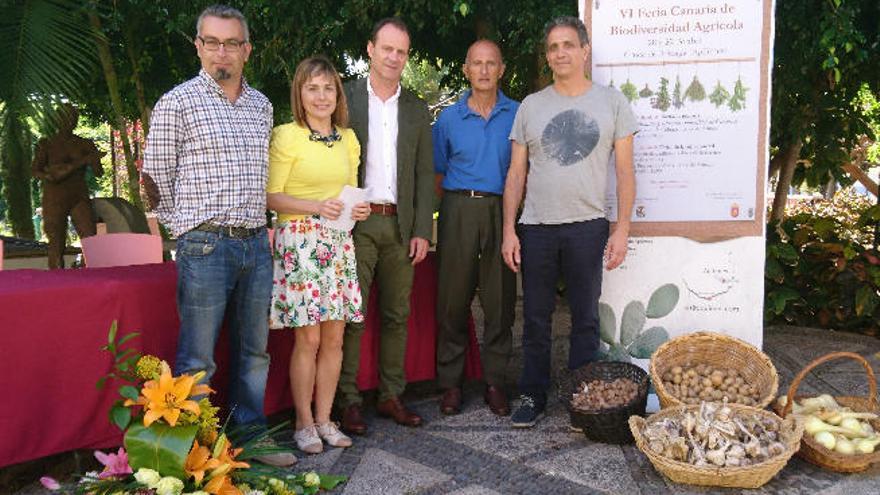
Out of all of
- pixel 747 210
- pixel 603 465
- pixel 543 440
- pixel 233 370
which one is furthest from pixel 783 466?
pixel 233 370

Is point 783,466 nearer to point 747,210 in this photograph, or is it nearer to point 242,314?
point 747,210

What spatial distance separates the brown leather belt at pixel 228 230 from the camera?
3.00 metres

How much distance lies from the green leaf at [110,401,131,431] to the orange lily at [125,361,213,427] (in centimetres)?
3

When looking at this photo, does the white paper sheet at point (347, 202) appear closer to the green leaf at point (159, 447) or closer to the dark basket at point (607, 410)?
the green leaf at point (159, 447)

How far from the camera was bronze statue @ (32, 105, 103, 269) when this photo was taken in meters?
7.46

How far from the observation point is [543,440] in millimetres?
3773

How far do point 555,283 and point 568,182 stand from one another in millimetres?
529

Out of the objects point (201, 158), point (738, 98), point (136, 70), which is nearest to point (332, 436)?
point (201, 158)

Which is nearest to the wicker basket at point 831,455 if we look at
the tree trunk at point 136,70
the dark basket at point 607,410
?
the dark basket at point 607,410

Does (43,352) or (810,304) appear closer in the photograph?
(43,352)

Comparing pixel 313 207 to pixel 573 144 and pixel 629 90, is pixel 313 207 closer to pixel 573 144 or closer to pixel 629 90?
pixel 573 144

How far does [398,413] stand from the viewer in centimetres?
396

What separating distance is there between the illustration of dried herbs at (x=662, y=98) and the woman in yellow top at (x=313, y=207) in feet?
5.29

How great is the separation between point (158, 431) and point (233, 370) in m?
0.82
